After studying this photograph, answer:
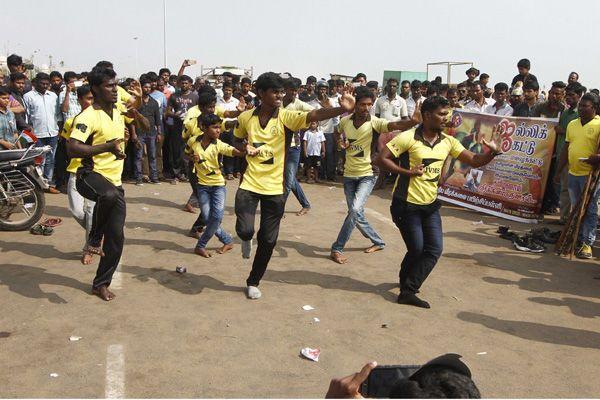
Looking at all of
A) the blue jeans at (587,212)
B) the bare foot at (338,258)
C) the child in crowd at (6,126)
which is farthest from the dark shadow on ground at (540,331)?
the child in crowd at (6,126)

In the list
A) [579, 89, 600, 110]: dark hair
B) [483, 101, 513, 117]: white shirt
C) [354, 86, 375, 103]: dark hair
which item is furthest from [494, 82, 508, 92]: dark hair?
[354, 86, 375, 103]: dark hair

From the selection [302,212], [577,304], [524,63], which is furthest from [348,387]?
[524,63]

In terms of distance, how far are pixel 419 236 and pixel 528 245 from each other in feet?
9.55

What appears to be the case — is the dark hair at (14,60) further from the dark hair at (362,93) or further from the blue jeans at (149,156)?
the dark hair at (362,93)

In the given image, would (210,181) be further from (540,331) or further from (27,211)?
(540,331)

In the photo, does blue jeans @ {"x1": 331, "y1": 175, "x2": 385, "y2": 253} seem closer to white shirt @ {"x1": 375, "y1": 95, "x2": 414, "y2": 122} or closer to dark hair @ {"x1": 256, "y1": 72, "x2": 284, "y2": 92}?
dark hair @ {"x1": 256, "y1": 72, "x2": 284, "y2": 92}

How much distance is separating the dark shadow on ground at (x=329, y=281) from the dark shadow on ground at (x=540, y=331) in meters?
0.88

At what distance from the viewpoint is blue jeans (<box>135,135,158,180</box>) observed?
11.4 m

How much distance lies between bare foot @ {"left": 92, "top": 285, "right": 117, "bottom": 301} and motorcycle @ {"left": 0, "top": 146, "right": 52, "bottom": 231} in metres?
2.95

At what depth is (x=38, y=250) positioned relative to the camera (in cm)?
688

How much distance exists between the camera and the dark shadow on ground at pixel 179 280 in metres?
5.73

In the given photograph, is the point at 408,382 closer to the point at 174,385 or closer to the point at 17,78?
the point at 174,385

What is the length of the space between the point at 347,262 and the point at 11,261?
384 centimetres

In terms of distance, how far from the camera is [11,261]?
6.43 m
